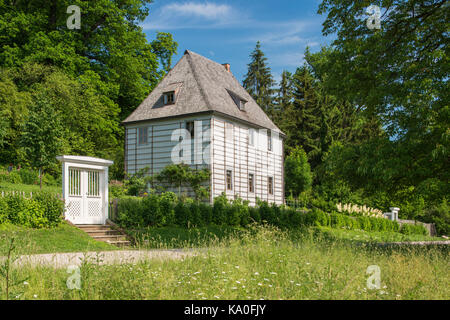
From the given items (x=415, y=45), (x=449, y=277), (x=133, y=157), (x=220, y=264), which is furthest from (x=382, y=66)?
(x=133, y=157)

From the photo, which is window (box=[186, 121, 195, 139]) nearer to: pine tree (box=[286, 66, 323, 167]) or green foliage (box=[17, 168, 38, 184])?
green foliage (box=[17, 168, 38, 184])

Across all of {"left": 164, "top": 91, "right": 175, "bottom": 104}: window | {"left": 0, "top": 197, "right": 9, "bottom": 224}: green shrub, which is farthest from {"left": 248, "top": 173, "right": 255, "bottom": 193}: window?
{"left": 0, "top": 197, "right": 9, "bottom": 224}: green shrub

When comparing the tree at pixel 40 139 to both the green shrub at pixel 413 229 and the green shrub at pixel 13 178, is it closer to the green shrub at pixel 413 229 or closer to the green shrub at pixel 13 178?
the green shrub at pixel 13 178

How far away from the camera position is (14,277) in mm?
6160

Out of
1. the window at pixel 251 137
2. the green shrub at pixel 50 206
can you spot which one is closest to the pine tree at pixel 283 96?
the window at pixel 251 137

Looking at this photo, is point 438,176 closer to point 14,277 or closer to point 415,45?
point 415,45

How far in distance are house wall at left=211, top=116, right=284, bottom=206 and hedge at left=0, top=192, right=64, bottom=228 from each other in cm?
1194

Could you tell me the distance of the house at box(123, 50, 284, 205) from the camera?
26.7 meters

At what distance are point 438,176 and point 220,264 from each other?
304 inches

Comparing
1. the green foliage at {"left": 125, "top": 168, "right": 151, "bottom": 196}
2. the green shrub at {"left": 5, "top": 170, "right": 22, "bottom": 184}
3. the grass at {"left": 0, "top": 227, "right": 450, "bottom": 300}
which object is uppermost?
the green shrub at {"left": 5, "top": 170, "right": 22, "bottom": 184}

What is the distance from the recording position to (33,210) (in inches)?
580

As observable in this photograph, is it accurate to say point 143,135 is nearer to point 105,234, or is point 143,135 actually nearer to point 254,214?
point 254,214

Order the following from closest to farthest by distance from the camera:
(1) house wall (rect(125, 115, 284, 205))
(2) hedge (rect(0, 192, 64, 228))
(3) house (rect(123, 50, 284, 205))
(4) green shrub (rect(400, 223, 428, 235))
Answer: (2) hedge (rect(0, 192, 64, 228)), (1) house wall (rect(125, 115, 284, 205)), (3) house (rect(123, 50, 284, 205)), (4) green shrub (rect(400, 223, 428, 235))
